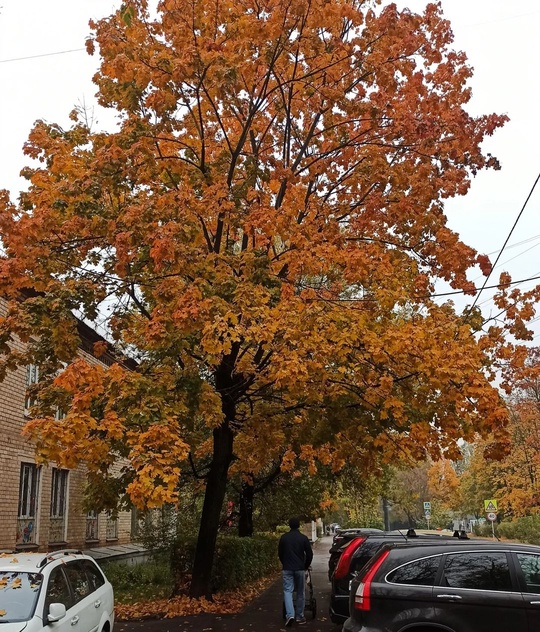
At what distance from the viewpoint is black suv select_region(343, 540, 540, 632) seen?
6141 mm

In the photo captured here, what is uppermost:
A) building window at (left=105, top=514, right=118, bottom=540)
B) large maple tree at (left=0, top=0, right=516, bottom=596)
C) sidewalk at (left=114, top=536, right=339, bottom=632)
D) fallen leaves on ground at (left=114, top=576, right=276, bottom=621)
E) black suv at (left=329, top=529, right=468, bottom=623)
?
large maple tree at (left=0, top=0, right=516, bottom=596)

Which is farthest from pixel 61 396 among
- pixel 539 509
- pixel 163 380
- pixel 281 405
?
pixel 539 509

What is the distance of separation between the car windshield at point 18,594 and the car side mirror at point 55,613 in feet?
0.52

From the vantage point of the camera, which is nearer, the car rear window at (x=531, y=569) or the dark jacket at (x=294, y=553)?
the car rear window at (x=531, y=569)

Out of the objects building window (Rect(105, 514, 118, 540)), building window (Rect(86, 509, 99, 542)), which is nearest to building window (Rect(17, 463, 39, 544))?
building window (Rect(86, 509, 99, 542))

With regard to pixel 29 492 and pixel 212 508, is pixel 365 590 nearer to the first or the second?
pixel 212 508

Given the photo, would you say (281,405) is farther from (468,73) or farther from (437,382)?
(468,73)

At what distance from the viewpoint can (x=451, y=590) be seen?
6297mm

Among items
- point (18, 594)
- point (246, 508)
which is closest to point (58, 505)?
point (246, 508)

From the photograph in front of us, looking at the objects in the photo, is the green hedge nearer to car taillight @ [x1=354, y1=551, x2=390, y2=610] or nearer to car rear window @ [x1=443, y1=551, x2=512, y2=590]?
car taillight @ [x1=354, y1=551, x2=390, y2=610]

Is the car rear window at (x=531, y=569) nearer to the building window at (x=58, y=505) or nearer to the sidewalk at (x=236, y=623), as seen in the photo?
the sidewalk at (x=236, y=623)

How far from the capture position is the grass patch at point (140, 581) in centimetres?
1352

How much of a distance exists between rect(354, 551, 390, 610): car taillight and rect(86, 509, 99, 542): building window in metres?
14.7

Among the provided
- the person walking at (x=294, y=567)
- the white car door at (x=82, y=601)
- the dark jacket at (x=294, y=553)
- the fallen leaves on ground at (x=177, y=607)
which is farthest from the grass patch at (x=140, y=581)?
the white car door at (x=82, y=601)
